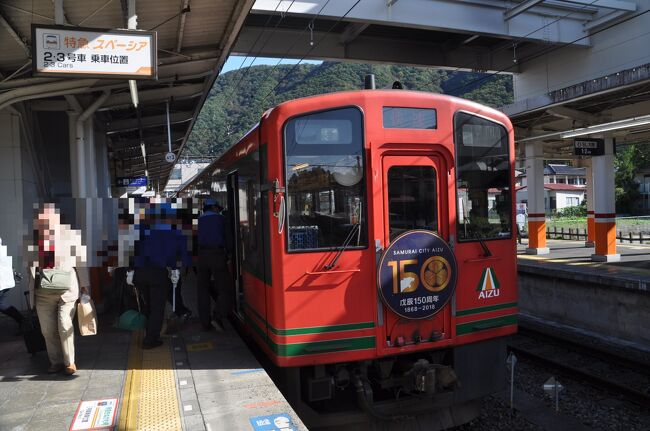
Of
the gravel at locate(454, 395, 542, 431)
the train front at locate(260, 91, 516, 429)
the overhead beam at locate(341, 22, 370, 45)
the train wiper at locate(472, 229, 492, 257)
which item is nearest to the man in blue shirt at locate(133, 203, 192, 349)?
the train front at locate(260, 91, 516, 429)

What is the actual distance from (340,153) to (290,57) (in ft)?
28.6

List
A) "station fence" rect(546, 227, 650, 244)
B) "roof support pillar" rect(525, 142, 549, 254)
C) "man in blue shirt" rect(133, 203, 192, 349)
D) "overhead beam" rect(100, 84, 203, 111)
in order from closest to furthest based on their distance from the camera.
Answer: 1. "man in blue shirt" rect(133, 203, 192, 349)
2. "overhead beam" rect(100, 84, 203, 111)
3. "roof support pillar" rect(525, 142, 549, 254)
4. "station fence" rect(546, 227, 650, 244)

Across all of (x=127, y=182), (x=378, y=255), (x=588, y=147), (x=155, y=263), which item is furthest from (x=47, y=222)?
(x=588, y=147)

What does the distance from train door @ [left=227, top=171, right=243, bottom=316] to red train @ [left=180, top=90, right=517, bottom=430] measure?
1.37 metres

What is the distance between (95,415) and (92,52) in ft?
10.4

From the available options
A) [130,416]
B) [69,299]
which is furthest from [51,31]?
[130,416]

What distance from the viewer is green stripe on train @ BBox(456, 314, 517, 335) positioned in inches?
181

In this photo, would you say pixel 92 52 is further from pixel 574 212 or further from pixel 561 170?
pixel 561 170

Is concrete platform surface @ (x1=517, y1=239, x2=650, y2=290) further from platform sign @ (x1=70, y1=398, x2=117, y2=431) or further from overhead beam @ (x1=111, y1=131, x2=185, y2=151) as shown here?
overhead beam @ (x1=111, y1=131, x2=185, y2=151)

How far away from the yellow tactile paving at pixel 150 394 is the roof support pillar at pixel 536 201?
13285mm

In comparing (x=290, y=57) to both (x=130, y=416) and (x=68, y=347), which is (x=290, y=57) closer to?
(x=68, y=347)

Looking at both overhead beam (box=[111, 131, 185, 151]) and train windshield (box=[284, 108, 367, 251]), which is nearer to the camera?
train windshield (box=[284, 108, 367, 251])

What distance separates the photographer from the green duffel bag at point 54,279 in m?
4.48

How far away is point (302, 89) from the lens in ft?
109
